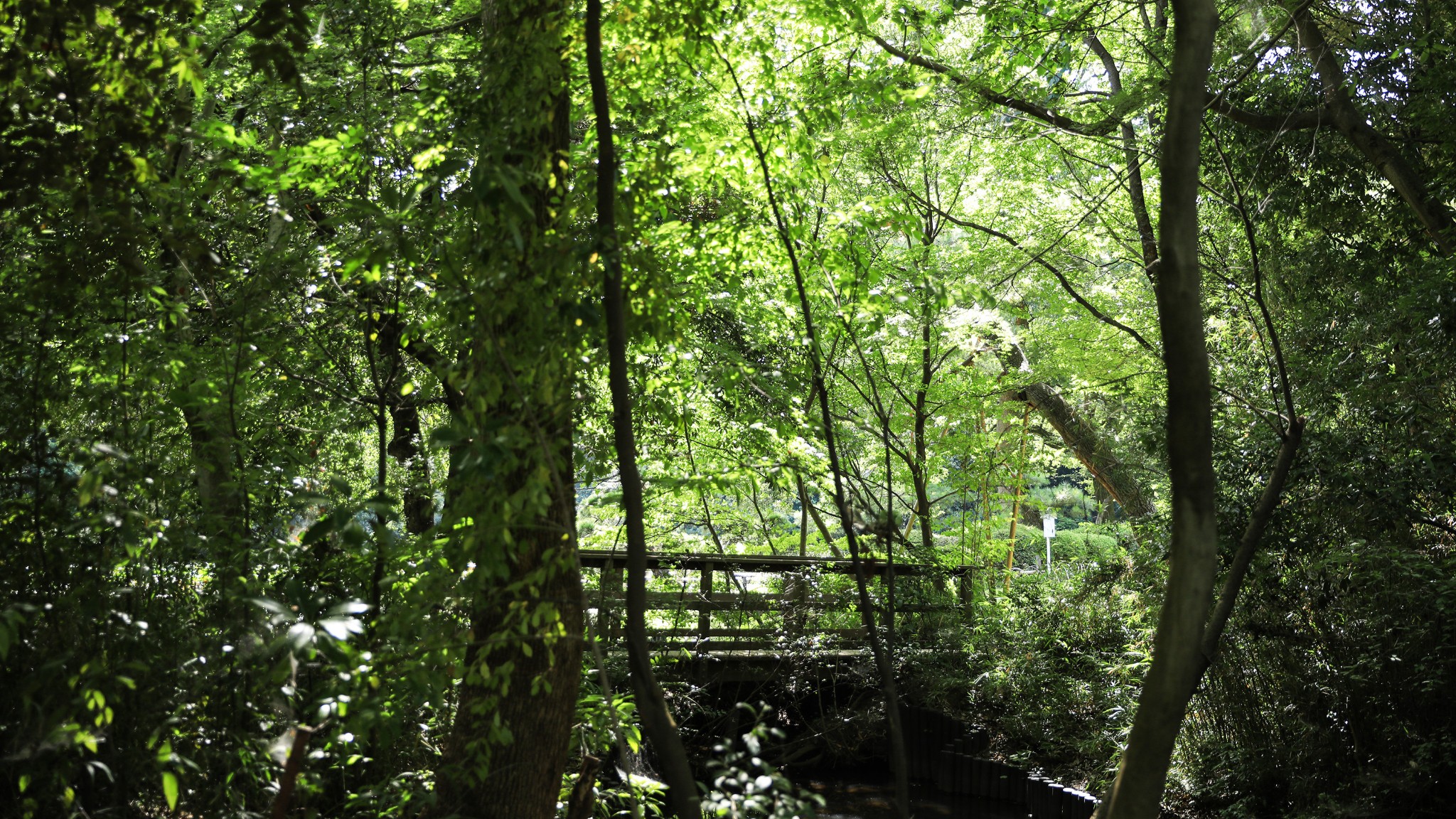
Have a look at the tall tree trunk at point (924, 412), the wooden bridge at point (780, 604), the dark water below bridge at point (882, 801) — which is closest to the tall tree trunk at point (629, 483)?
the wooden bridge at point (780, 604)

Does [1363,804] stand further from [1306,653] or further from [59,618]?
[59,618]

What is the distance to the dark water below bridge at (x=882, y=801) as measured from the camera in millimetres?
7480

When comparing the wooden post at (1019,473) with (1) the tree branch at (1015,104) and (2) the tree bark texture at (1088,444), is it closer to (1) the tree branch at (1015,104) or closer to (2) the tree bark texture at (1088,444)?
(2) the tree bark texture at (1088,444)

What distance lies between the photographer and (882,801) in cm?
802

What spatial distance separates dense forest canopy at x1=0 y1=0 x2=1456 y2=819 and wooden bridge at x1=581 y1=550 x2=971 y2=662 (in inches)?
6.9

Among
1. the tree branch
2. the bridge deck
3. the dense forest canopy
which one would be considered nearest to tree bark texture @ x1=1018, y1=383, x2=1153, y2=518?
the bridge deck

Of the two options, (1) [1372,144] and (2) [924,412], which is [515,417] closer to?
(1) [1372,144]

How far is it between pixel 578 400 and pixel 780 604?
6158 mm

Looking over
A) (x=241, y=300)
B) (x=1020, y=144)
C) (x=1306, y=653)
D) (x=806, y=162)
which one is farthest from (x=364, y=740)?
(x=1020, y=144)

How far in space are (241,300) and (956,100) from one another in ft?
22.7

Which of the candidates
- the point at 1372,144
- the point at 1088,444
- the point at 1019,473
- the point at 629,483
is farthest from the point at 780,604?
the point at 1088,444

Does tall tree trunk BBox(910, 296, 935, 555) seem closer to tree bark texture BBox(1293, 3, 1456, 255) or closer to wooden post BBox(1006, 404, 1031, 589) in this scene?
wooden post BBox(1006, 404, 1031, 589)

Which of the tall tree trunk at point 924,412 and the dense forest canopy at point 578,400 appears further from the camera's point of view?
the tall tree trunk at point 924,412

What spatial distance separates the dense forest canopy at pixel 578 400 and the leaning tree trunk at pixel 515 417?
0.06 ft
